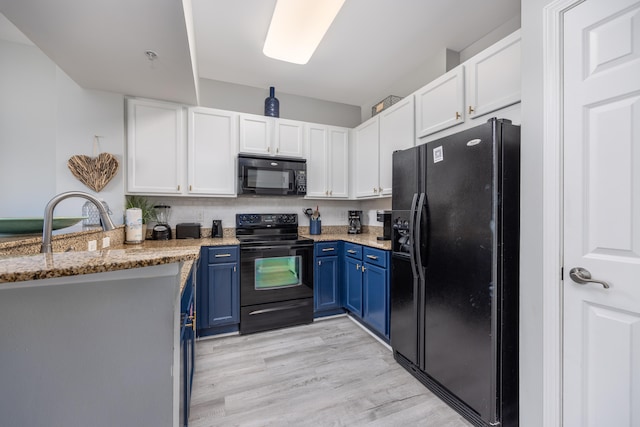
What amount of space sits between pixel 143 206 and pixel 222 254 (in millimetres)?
991

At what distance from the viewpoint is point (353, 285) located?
111 inches

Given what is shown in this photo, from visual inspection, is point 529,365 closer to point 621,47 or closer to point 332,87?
point 621,47

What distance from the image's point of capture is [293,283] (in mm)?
2789

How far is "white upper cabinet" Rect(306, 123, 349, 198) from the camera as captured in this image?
3244mm

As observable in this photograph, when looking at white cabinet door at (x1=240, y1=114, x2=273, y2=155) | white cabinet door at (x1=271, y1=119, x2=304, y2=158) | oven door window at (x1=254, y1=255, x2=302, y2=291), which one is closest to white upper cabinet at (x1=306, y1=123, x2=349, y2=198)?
white cabinet door at (x1=271, y1=119, x2=304, y2=158)

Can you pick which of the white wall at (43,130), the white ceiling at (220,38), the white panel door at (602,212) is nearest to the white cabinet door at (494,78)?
the white panel door at (602,212)

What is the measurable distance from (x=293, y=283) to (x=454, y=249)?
1.69 metres

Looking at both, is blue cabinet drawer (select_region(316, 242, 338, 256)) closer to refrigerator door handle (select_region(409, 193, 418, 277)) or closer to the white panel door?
refrigerator door handle (select_region(409, 193, 418, 277))

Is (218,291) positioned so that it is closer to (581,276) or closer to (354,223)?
(354,223)

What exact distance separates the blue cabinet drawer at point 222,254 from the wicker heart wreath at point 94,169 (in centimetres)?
111

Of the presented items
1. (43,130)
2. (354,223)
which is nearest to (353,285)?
(354,223)

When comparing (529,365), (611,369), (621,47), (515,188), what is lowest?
(529,365)

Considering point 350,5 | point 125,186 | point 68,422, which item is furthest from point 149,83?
point 68,422

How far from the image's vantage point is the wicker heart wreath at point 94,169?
2311mm
